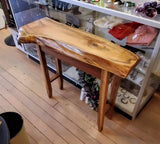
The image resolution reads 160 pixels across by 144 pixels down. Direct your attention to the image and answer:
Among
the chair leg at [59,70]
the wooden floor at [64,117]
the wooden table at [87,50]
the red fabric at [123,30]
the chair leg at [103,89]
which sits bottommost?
the wooden floor at [64,117]

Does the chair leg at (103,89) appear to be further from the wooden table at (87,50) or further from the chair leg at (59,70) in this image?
the chair leg at (59,70)

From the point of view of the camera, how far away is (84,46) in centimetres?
107

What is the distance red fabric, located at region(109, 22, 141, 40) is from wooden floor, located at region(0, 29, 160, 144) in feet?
2.81

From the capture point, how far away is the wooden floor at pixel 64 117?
146 cm

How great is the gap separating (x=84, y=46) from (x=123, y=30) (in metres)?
0.35

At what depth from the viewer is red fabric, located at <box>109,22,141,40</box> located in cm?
119

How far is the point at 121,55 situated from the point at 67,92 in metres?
1.04

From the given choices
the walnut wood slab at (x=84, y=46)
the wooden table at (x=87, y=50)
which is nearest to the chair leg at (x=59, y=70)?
the wooden table at (x=87, y=50)

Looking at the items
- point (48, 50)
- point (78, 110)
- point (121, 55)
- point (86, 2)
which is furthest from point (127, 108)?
point (86, 2)

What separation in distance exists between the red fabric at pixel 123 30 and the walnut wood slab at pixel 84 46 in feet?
0.47

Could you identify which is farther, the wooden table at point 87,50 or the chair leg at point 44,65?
the chair leg at point 44,65

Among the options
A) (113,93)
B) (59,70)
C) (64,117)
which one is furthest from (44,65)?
(113,93)

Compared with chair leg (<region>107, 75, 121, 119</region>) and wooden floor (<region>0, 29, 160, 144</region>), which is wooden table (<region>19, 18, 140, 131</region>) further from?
wooden floor (<region>0, 29, 160, 144</region>)

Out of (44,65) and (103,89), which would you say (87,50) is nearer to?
(103,89)
